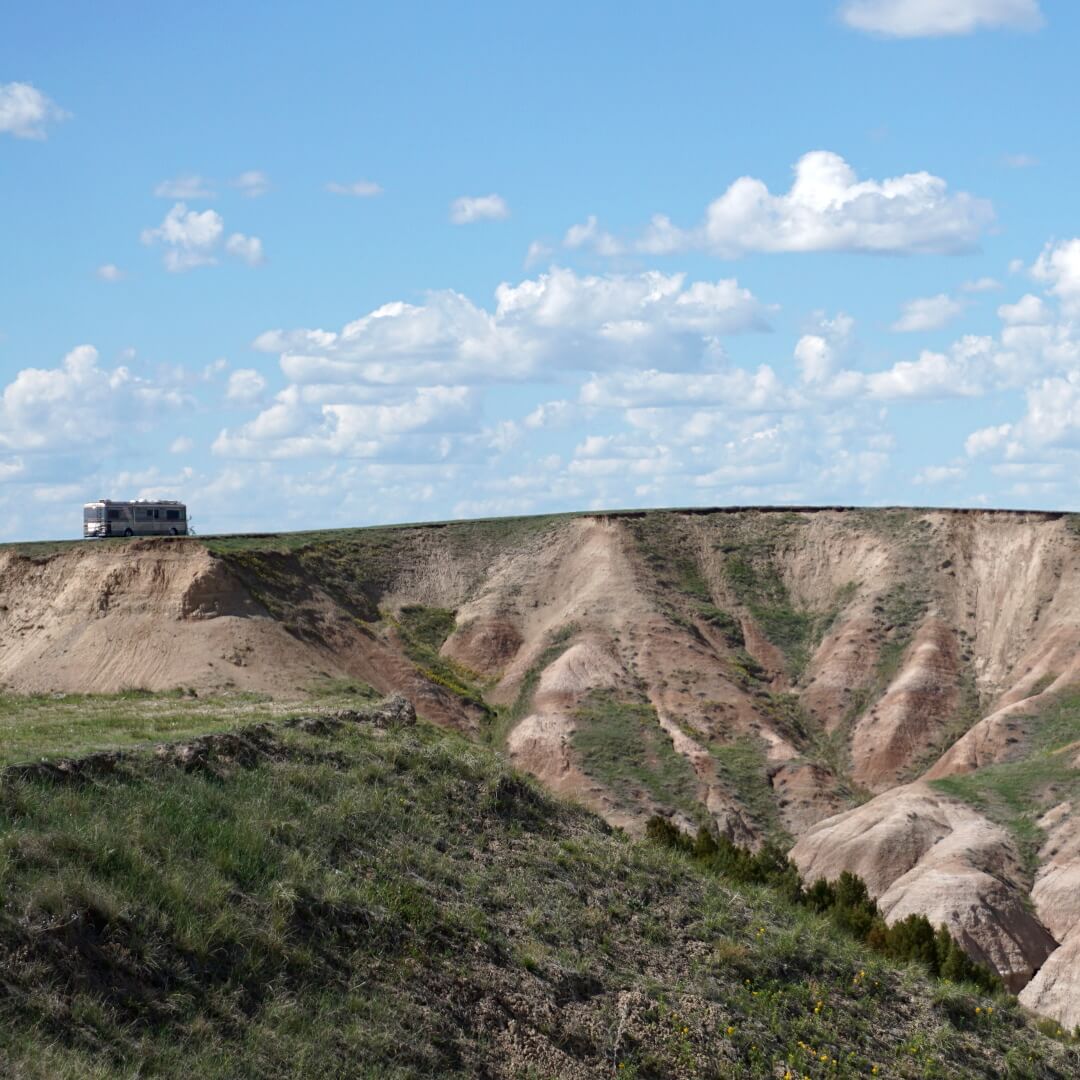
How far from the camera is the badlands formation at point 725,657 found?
60.3 m

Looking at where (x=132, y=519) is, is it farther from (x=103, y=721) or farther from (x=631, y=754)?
(x=103, y=721)

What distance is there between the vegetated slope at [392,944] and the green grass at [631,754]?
37.7 meters

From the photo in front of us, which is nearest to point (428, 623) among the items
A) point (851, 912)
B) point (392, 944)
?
point (851, 912)

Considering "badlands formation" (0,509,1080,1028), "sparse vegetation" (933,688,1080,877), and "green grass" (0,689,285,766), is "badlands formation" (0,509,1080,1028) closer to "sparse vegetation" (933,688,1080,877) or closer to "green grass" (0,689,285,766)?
"sparse vegetation" (933,688,1080,877)

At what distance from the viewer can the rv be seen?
8875 cm

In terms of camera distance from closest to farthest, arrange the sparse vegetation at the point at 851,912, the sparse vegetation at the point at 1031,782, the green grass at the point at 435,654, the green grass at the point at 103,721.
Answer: the green grass at the point at 103,721 → the sparse vegetation at the point at 851,912 → the sparse vegetation at the point at 1031,782 → the green grass at the point at 435,654

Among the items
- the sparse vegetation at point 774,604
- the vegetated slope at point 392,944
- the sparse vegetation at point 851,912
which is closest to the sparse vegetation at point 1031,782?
the sparse vegetation at point 774,604

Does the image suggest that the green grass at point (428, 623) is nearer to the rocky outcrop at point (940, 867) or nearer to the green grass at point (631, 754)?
the green grass at point (631, 754)

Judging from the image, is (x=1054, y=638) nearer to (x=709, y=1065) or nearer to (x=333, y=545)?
(x=333, y=545)

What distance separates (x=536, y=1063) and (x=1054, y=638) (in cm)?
6507

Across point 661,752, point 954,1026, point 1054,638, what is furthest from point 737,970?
point 1054,638

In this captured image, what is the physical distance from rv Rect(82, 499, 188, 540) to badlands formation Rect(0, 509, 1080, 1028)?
7.64 m

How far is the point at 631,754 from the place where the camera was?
2771 inches

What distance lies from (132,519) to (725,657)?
35907 millimetres
